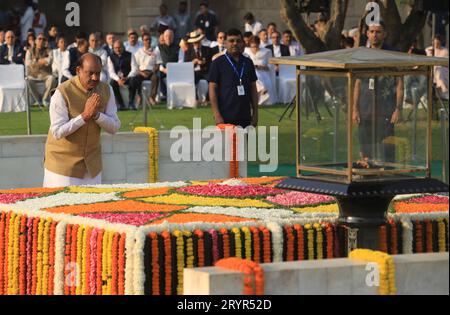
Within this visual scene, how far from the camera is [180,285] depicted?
31.6 feet

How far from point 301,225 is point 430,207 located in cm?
130

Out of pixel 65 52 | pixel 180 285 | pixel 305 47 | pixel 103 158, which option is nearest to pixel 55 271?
pixel 180 285

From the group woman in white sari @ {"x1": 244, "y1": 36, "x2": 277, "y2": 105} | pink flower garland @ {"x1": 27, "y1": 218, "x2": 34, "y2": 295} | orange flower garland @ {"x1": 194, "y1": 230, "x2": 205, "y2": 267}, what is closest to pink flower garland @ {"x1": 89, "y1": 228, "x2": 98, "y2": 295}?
orange flower garland @ {"x1": 194, "y1": 230, "x2": 205, "y2": 267}

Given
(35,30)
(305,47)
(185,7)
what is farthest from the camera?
(185,7)

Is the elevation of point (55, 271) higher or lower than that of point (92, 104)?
lower

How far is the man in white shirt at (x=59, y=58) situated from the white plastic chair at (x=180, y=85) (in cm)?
201

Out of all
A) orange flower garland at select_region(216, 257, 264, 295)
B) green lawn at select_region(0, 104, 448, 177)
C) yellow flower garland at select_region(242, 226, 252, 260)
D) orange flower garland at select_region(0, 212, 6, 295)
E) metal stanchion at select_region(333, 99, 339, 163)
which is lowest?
green lawn at select_region(0, 104, 448, 177)

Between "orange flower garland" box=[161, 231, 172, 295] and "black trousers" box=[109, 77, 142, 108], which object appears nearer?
"orange flower garland" box=[161, 231, 172, 295]

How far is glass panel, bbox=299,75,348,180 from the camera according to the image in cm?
1016

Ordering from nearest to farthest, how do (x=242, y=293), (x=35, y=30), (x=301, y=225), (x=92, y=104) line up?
(x=242, y=293), (x=301, y=225), (x=92, y=104), (x=35, y=30)

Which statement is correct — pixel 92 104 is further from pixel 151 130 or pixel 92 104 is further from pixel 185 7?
Result: pixel 185 7

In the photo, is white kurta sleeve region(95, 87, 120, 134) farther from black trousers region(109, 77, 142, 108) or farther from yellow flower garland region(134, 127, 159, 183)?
black trousers region(109, 77, 142, 108)

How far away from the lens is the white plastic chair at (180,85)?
30.2m

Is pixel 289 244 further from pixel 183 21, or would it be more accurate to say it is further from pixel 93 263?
pixel 183 21
